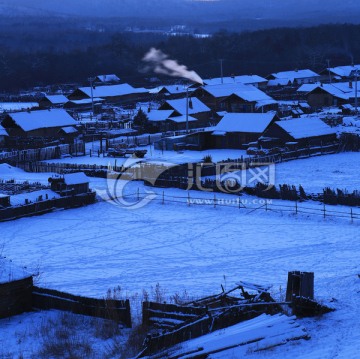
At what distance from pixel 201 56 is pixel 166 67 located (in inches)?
796

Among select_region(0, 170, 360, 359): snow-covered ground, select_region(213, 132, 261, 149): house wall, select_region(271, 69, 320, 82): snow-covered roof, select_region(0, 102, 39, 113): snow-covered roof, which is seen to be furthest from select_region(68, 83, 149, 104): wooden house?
select_region(0, 170, 360, 359): snow-covered ground

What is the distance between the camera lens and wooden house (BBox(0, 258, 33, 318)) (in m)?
10.8

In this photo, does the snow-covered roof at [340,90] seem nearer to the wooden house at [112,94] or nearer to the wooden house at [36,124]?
the wooden house at [112,94]

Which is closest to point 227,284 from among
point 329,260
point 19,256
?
point 329,260

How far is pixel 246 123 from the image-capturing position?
3195cm

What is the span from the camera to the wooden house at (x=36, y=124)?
3479cm

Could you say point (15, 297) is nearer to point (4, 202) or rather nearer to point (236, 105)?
point (4, 202)

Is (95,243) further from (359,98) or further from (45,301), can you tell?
(359,98)

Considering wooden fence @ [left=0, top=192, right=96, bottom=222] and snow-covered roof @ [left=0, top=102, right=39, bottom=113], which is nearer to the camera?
A: wooden fence @ [left=0, top=192, right=96, bottom=222]

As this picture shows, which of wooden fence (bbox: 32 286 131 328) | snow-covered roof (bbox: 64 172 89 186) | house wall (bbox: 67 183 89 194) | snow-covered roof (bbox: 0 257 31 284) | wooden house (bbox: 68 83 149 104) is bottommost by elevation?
wooden fence (bbox: 32 286 131 328)

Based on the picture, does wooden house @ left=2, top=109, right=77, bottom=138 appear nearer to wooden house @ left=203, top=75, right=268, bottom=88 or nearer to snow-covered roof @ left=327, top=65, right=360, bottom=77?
wooden house @ left=203, top=75, right=268, bottom=88

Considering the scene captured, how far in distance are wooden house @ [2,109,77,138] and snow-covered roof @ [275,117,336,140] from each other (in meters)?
11.1

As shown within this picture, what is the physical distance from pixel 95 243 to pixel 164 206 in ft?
13.8

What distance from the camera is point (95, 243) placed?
55.7ft
